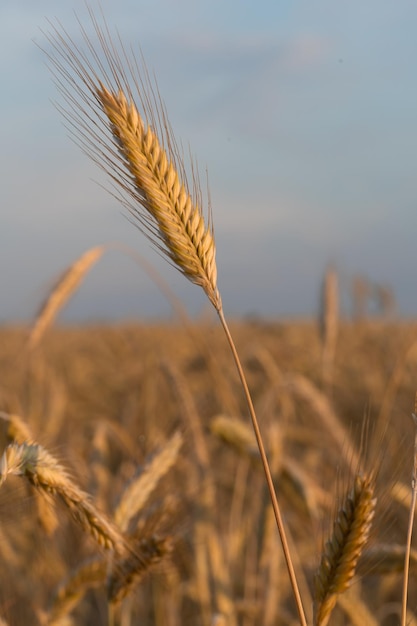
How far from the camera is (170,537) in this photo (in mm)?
1458

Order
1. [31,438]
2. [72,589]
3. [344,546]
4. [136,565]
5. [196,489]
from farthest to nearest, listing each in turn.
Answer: [196,489] → [72,589] → [31,438] → [136,565] → [344,546]

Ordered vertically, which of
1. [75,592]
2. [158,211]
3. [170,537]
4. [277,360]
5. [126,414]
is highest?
[158,211]

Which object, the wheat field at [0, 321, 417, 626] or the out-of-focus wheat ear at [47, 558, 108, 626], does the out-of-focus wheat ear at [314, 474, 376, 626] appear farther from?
the out-of-focus wheat ear at [47, 558, 108, 626]

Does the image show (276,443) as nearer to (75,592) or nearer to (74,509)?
(75,592)

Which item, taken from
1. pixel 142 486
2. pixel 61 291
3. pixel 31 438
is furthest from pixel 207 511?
pixel 31 438

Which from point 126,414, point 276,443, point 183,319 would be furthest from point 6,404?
point 126,414

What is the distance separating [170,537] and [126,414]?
3.21m

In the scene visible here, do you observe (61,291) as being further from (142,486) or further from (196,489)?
(142,486)

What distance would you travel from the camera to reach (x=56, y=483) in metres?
1.18

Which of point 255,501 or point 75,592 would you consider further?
point 255,501

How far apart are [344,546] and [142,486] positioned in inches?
25.5

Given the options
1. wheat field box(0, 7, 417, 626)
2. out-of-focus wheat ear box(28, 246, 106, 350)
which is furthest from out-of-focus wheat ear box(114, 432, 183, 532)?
out-of-focus wheat ear box(28, 246, 106, 350)

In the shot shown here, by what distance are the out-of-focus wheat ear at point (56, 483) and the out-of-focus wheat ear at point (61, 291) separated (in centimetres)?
182

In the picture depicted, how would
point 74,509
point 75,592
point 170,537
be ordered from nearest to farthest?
point 74,509
point 170,537
point 75,592
